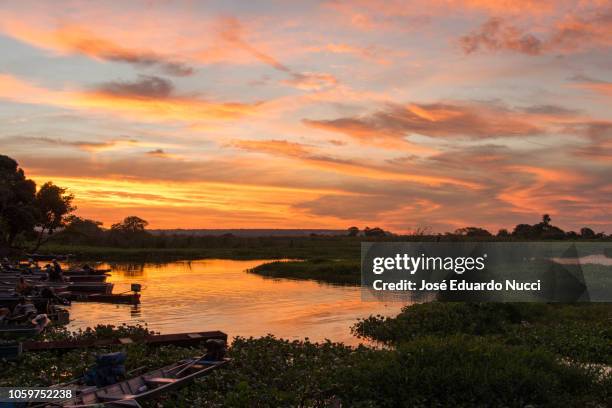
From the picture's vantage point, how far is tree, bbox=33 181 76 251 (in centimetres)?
8512

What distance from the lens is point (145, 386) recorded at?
645 inches

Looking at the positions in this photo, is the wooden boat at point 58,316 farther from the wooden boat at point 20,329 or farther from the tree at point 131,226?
the tree at point 131,226

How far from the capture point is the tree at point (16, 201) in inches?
2867

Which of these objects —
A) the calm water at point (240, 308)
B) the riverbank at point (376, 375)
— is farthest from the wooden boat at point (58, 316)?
the riverbank at point (376, 375)

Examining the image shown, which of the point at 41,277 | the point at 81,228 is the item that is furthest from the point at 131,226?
the point at 41,277

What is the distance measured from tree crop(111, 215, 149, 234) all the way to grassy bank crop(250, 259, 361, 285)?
6394 cm

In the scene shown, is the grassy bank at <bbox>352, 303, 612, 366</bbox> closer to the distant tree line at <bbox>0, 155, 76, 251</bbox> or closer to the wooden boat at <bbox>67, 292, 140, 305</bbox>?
the wooden boat at <bbox>67, 292, 140, 305</bbox>

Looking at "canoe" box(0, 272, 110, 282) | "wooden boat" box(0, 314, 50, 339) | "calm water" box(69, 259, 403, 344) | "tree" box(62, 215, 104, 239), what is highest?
"tree" box(62, 215, 104, 239)

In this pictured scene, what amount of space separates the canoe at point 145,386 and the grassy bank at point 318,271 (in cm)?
4026

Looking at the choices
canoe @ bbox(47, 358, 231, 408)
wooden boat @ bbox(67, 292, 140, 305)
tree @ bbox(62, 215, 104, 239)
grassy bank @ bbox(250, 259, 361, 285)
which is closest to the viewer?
canoe @ bbox(47, 358, 231, 408)

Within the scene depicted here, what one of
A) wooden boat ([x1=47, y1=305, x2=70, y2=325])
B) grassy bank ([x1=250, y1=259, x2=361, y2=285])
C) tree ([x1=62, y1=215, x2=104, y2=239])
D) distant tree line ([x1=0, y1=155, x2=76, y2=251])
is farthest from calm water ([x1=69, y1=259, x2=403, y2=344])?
tree ([x1=62, y1=215, x2=104, y2=239])

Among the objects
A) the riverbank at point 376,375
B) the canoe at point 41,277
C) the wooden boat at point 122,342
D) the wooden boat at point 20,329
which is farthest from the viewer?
the canoe at point 41,277

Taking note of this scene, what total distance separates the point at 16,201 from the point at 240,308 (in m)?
49.0

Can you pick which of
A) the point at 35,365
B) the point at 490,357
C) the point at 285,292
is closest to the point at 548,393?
the point at 490,357
